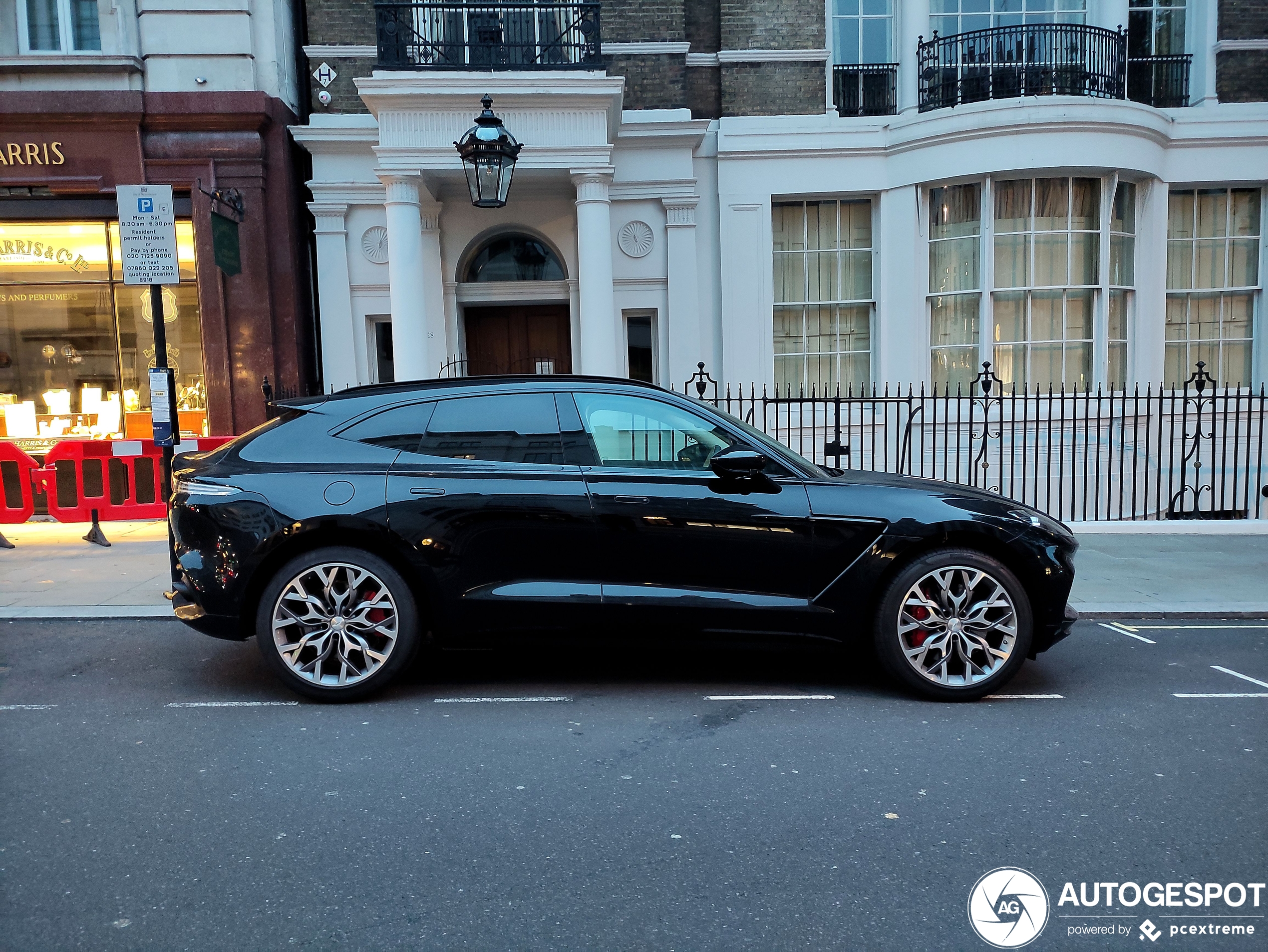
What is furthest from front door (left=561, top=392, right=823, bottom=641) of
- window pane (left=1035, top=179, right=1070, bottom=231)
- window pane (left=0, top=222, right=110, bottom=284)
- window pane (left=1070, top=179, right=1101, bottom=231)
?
window pane (left=0, top=222, right=110, bottom=284)

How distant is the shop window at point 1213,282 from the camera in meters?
12.7

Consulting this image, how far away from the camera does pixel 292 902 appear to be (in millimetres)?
2883

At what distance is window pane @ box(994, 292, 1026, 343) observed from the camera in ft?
39.0

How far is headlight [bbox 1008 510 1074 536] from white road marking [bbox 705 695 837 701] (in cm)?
131

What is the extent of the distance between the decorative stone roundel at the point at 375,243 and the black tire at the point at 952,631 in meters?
9.49

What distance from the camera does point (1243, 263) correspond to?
12.8 m

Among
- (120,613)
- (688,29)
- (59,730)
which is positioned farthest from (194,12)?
(59,730)

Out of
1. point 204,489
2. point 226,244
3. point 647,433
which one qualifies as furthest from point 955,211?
point 204,489

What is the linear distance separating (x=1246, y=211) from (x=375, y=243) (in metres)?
11.7

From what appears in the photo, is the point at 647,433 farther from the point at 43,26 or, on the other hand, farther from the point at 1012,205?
the point at 43,26

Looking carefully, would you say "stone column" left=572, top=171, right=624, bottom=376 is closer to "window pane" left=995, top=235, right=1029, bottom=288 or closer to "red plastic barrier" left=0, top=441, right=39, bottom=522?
"window pane" left=995, top=235, right=1029, bottom=288

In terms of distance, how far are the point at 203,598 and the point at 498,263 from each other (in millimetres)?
8907

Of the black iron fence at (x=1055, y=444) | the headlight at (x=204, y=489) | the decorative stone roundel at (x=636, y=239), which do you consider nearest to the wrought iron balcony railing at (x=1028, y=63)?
the black iron fence at (x=1055, y=444)

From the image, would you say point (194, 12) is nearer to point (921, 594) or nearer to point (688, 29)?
point (688, 29)
